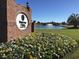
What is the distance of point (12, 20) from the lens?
34.5 feet

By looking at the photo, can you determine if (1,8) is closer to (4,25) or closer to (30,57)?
(4,25)

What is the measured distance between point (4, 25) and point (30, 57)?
3.17 meters

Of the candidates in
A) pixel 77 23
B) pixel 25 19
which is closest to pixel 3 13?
pixel 25 19

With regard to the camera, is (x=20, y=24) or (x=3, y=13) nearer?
(x=3, y=13)

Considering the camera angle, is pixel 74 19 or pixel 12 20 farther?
pixel 74 19

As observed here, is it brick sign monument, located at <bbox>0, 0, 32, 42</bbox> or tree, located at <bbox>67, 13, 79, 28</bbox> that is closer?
brick sign monument, located at <bbox>0, 0, 32, 42</bbox>

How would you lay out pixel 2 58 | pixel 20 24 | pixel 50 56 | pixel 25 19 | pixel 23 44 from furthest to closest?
1. pixel 25 19
2. pixel 20 24
3. pixel 23 44
4. pixel 50 56
5. pixel 2 58

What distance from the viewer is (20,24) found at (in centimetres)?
1182

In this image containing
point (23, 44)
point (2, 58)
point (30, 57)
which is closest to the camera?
point (2, 58)

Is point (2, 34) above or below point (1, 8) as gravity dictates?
below

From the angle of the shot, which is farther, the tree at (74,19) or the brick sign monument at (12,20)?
the tree at (74,19)

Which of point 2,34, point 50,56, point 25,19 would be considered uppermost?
point 25,19

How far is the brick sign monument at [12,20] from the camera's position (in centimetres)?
977

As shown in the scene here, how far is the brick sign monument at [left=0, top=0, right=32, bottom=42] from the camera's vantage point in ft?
32.0
